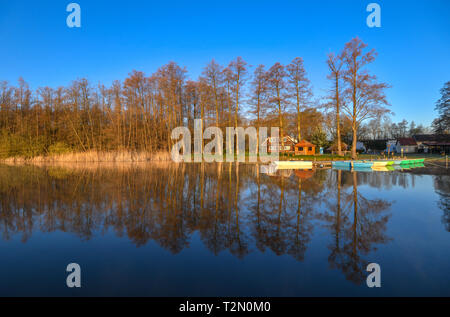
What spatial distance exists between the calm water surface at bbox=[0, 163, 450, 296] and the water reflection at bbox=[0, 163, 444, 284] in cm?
4

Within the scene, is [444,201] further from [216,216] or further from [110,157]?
[110,157]

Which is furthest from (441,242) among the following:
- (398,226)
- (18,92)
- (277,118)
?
(18,92)

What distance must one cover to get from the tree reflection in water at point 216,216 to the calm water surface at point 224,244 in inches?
1.3

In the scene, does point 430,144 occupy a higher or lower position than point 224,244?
higher

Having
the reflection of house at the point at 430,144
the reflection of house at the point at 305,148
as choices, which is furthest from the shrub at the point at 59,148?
the reflection of house at the point at 430,144

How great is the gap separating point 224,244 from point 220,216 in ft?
6.11

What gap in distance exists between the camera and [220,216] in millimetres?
6934

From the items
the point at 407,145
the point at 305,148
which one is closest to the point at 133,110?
the point at 305,148

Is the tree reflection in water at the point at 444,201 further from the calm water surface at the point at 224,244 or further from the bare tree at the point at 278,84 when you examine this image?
the bare tree at the point at 278,84

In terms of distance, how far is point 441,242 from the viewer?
5.21 meters
